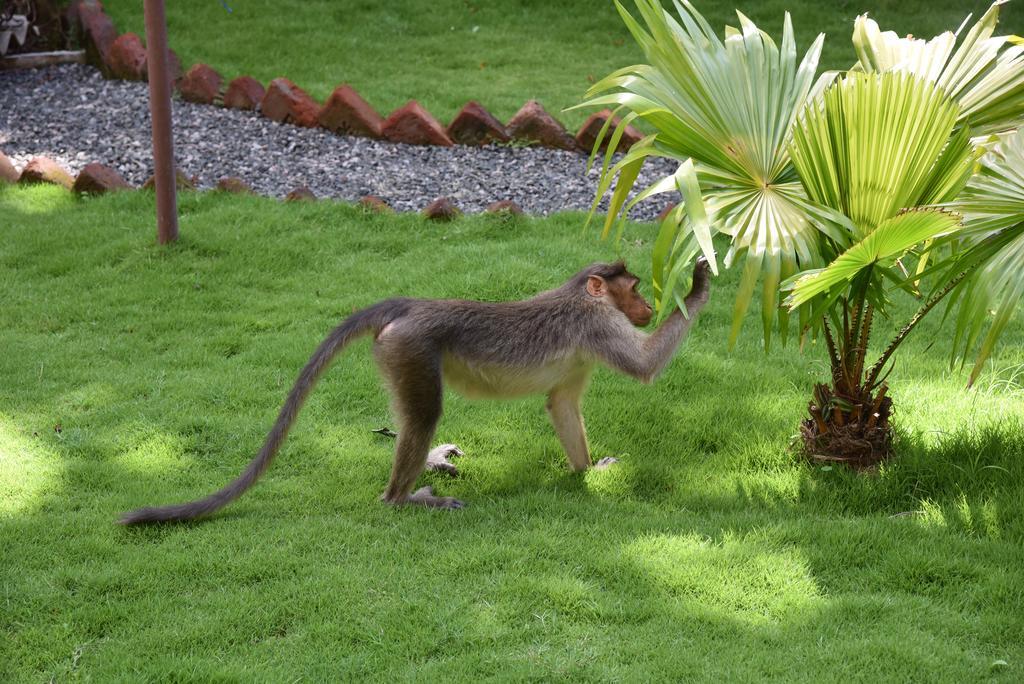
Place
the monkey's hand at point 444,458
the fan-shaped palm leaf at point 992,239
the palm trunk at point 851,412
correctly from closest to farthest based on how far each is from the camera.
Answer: the fan-shaped palm leaf at point 992,239 → the palm trunk at point 851,412 → the monkey's hand at point 444,458

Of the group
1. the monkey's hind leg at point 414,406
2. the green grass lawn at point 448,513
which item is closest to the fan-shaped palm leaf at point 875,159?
the green grass lawn at point 448,513

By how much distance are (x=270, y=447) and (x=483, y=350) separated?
3.94 feet

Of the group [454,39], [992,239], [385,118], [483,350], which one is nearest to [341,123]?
[385,118]

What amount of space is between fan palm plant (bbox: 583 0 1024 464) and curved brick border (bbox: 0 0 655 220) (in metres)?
4.50

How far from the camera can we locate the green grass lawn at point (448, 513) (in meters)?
4.44

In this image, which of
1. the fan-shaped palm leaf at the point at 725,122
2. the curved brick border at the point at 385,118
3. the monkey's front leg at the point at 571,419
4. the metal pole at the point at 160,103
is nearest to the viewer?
the fan-shaped palm leaf at the point at 725,122

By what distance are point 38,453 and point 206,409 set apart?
1.04 metres

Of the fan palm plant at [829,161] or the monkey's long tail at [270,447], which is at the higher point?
the fan palm plant at [829,161]

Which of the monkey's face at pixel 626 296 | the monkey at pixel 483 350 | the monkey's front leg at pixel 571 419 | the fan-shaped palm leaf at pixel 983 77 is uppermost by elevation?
the fan-shaped palm leaf at pixel 983 77

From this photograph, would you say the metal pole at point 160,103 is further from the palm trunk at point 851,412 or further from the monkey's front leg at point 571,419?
the palm trunk at point 851,412

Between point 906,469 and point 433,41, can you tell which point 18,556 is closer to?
point 906,469

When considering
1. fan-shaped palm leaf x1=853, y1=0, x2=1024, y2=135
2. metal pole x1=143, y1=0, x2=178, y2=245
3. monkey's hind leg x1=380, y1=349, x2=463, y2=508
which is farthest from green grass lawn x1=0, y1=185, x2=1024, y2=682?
fan-shaped palm leaf x1=853, y1=0, x2=1024, y2=135

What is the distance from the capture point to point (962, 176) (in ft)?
16.6

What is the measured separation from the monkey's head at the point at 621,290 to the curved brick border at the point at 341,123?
3945 millimetres
